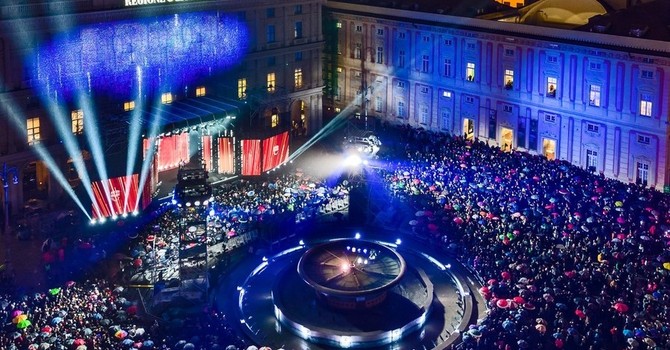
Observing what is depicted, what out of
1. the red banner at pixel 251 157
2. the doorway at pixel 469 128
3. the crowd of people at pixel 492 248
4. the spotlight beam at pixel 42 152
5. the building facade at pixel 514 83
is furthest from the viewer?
the doorway at pixel 469 128

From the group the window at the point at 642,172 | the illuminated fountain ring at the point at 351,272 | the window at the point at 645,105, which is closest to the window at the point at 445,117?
the window at the point at 645,105

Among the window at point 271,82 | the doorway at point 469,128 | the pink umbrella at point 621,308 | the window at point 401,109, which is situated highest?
the window at point 271,82

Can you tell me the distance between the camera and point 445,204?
50.4 m

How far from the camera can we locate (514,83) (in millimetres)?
66062

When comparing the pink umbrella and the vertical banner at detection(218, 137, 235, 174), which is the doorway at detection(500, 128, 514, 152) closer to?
the vertical banner at detection(218, 137, 235, 174)

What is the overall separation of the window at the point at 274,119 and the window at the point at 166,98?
37.9 ft

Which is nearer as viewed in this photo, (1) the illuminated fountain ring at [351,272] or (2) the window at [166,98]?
(1) the illuminated fountain ring at [351,272]

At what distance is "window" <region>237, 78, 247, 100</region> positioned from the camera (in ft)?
223

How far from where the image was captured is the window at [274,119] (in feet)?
235

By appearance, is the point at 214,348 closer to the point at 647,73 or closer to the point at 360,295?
the point at 360,295

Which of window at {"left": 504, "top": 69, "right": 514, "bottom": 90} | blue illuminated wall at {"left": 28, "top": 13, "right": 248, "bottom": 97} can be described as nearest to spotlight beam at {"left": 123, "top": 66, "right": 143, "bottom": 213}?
blue illuminated wall at {"left": 28, "top": 13, "right": 248, "bottom": 97}

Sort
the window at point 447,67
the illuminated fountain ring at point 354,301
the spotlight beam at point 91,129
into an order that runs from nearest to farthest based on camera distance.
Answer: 1. the illuminated fountain ring at point 354,301
2. the spotlight beam at point 91,129
3. the window at point 447,67

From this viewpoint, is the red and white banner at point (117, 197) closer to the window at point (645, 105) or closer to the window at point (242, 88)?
the window at point (242, 88)

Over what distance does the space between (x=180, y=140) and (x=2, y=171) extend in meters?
16.0
